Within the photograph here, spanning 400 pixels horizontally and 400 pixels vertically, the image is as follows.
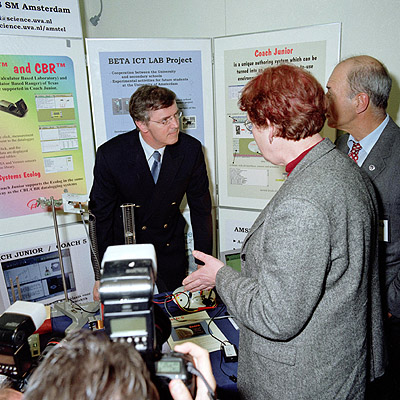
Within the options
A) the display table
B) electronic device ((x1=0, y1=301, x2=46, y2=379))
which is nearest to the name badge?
the display table

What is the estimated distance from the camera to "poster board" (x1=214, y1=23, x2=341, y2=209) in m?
2.43

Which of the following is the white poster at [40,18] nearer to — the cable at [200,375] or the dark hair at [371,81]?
the dark hair at [371,81]

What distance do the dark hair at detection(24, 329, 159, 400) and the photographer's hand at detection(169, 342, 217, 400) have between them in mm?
58

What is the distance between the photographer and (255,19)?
2811 mm

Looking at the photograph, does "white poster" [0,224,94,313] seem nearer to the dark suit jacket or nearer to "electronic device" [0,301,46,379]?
the dark suit jacket

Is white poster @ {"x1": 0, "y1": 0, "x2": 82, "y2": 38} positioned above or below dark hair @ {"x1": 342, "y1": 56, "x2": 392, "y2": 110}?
above

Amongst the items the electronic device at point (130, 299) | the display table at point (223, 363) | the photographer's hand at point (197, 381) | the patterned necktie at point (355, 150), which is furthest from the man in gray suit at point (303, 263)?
the patterned necktie at point (355, 150)

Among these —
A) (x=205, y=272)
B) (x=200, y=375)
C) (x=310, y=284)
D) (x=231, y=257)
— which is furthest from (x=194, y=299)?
(x=200, y=375)

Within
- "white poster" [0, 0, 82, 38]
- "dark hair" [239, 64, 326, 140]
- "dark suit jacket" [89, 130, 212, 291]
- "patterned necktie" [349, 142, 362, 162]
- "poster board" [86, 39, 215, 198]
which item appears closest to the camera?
"dark hair" [239, 64, 326, 140]

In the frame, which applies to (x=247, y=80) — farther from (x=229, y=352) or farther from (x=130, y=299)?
(x=130, y=299)

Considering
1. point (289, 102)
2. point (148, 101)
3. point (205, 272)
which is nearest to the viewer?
point (289, 102)

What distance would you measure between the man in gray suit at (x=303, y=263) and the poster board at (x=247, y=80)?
4.69 ft

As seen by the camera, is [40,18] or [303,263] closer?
[303,263]

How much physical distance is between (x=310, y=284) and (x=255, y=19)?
238cm
